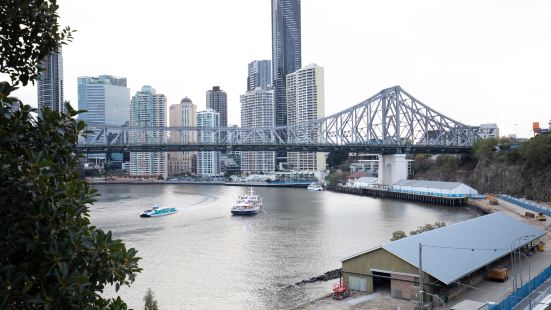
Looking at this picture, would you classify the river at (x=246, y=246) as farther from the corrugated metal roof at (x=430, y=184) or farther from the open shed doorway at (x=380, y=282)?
the corrugated metal roof at (x=430, y=184)

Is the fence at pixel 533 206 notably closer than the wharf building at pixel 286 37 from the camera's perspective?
Yes

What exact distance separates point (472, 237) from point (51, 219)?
608 inches

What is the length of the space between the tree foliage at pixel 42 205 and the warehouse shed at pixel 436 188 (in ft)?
142

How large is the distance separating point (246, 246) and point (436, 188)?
1117 inches

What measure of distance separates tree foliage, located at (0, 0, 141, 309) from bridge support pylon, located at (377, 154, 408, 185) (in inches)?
2209

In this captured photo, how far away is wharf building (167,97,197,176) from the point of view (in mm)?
109875

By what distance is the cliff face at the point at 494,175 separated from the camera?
4109 cm

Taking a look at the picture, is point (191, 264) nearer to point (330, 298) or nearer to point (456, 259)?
point (330, 298)

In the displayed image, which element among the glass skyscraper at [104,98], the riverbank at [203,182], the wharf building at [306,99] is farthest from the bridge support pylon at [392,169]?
the glass skyscraper at [104,98]

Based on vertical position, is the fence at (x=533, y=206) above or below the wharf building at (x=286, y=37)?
below

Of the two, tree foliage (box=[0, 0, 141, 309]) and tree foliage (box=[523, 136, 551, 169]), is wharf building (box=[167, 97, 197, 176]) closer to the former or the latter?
tree foliage (box=[523, 136, 551, 169])

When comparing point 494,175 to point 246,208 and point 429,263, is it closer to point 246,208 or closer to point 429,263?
point 246,208

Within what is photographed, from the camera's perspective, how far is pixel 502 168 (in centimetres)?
4847

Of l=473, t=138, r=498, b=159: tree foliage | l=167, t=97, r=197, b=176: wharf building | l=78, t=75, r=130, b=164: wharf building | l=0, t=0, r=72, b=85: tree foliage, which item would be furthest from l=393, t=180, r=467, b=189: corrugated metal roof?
l=78, t=75, r=130, b=164: wharf building
